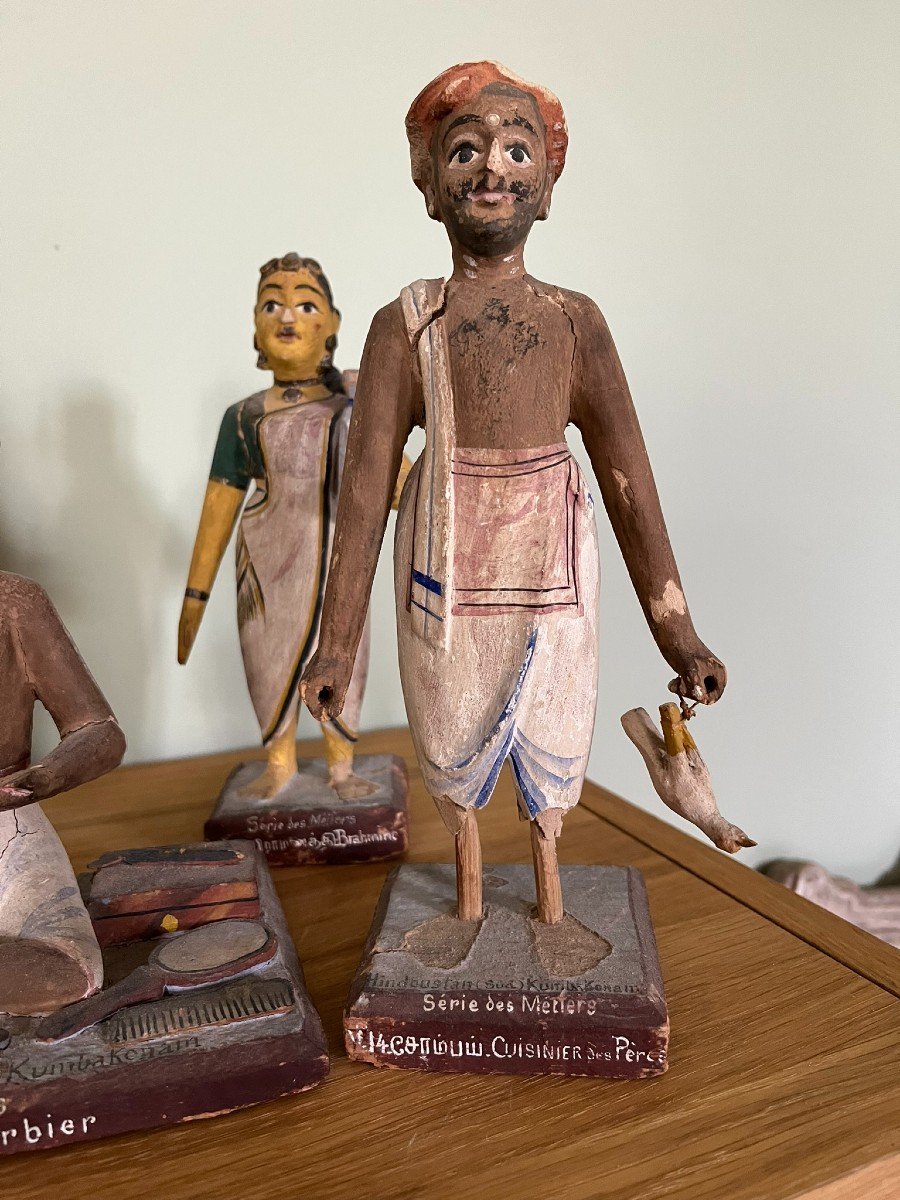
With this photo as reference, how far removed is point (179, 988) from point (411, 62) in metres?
1.32

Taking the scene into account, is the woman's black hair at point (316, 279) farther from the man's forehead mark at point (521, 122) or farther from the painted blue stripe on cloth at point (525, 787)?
the painted blue stripe on cloth at point (525, 787)

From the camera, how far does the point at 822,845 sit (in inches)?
73.5

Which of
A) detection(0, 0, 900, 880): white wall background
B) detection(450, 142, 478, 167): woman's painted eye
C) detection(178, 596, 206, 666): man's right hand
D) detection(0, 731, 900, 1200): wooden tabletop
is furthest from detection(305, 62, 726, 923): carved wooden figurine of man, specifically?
detection(0, 0, 900, 880): white wall background

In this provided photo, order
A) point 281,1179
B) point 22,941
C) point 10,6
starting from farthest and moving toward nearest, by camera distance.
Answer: point 10,6, point 22,941, point 281,1179

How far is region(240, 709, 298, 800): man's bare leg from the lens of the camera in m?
1.17

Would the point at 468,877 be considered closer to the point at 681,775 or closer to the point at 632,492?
the point at 681,775

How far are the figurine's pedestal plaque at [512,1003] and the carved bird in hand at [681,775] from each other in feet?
0.42

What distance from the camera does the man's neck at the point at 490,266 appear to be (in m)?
0.80

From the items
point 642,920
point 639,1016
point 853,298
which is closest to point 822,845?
point 853,298

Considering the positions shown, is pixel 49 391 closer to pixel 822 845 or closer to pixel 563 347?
pixel 563 347

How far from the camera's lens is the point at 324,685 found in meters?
0.78

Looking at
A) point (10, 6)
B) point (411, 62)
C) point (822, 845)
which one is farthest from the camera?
point (822, 845)

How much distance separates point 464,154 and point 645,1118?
29.1 inches

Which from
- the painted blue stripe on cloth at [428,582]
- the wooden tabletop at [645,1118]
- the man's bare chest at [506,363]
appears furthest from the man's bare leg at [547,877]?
the man's bare chest at [506,363]
